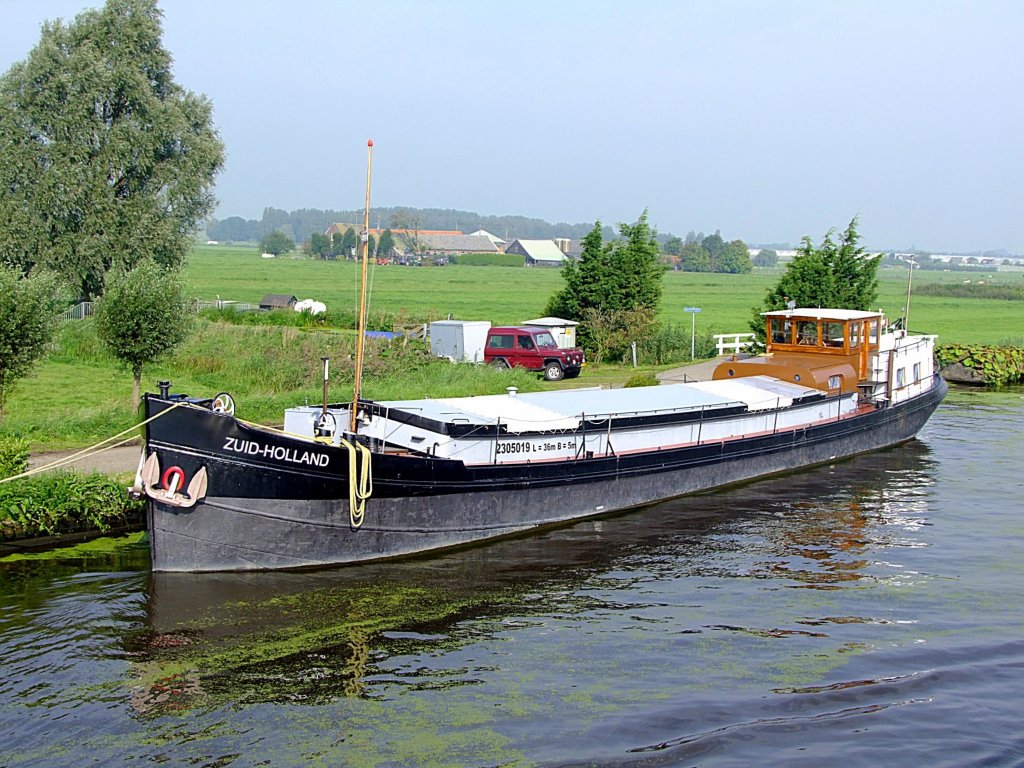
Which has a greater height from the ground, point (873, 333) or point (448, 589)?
point (873, 333)

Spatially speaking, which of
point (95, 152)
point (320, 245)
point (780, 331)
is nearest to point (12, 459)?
point (780, 331)

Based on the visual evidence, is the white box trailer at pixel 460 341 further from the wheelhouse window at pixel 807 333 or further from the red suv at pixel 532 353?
the wheelhouse window at pixel 807 333

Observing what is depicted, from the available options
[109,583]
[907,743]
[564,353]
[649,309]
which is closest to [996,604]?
[907,743]

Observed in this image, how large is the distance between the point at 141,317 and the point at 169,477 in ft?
32.0

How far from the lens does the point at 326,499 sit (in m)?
14.9

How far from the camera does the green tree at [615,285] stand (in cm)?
4038

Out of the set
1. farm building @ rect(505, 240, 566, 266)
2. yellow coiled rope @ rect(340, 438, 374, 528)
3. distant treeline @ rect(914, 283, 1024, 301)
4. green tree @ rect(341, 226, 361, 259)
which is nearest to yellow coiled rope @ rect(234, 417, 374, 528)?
yellow coiled rope @ rect(340, 438, 374, 528)

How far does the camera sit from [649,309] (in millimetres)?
40844

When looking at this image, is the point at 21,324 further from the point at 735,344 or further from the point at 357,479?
the point at 735,344

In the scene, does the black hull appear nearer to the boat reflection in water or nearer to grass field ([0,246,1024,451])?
the boat reflection in water

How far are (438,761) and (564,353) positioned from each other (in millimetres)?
25945

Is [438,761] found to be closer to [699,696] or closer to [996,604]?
[699,696]

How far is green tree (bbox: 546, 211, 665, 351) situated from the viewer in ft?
132

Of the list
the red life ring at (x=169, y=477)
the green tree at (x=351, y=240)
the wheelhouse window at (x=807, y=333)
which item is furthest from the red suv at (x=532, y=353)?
the red life ring at (x=169, y=477)
